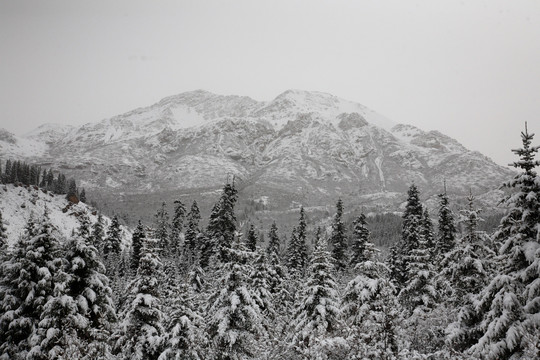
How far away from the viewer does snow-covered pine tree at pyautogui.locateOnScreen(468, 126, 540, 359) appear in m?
14.2

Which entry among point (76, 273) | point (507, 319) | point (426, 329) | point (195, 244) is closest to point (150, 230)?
point (76, 273)

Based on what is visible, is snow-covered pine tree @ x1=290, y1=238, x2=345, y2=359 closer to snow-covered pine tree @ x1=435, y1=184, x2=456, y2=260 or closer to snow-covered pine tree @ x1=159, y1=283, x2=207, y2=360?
snow-covered pine tree @ x1=159, y1=283, x2=207, y2=360

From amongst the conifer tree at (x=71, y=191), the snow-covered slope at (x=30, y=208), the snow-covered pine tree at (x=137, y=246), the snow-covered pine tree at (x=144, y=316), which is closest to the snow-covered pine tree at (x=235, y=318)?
the snow-covered pine tree at (x=144, y=316)

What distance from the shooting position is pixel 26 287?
2355 cm

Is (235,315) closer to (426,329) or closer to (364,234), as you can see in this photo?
(426,329)

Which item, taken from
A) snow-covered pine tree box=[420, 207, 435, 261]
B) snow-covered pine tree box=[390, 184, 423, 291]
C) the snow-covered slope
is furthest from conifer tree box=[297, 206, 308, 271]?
the snow-covered slope

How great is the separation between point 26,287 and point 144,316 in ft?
23.3

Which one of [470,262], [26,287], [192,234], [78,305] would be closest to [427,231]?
[470,262]

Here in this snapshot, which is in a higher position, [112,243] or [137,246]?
[137,246]

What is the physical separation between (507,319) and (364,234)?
27223 millimetres

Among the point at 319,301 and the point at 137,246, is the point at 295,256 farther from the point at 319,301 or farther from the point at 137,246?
the point at 137,246

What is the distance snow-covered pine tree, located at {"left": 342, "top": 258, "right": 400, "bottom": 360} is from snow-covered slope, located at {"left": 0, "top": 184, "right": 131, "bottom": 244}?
7775cm

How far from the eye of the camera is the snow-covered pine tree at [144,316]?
22822mm

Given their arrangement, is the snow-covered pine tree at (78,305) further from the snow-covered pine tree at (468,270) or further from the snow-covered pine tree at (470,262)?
the snow-covered pine tree at (470,262)
